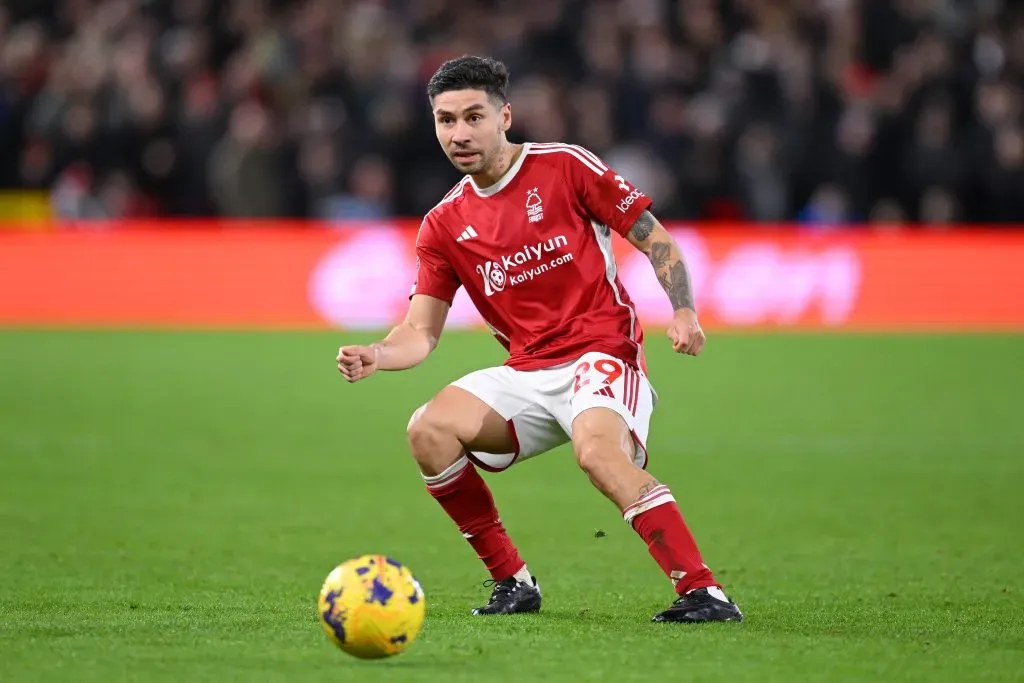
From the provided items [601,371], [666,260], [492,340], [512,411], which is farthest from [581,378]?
[492,340]

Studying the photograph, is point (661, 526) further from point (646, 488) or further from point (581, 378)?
point (581, 378)

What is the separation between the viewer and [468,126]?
20.0 feet

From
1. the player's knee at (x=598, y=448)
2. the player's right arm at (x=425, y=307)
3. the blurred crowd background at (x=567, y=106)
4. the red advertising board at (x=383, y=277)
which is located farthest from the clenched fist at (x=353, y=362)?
the blurred crowd background at (x=567, y=106)

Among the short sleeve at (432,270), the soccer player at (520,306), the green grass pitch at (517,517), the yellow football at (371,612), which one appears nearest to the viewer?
the yellow football at (371,612)

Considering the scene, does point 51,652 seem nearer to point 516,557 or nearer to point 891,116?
point 516,557

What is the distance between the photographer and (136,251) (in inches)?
695

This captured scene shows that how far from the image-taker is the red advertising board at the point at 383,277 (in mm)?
16547

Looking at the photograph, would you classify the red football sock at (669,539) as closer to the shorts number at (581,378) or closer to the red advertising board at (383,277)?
the shorts number at (581,378)

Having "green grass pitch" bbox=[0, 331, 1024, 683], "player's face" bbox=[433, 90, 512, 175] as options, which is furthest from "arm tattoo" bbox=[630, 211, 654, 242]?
"green grass pitch" bbox=[0, 331, 1024, 683]

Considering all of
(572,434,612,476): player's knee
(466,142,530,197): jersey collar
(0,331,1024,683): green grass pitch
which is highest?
(466,142,530,197): jersey collar

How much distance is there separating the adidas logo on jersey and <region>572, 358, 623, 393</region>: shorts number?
67 centimetres

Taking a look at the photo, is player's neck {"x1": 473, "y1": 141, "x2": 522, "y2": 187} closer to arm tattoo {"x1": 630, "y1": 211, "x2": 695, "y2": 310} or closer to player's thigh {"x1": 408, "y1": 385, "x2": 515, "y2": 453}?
arm tattoo {"x1": 630, "y1": 211, "x2": 695, "y2": 310}

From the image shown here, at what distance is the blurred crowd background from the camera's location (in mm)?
18047

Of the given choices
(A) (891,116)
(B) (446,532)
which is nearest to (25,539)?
(B) (446,532)
